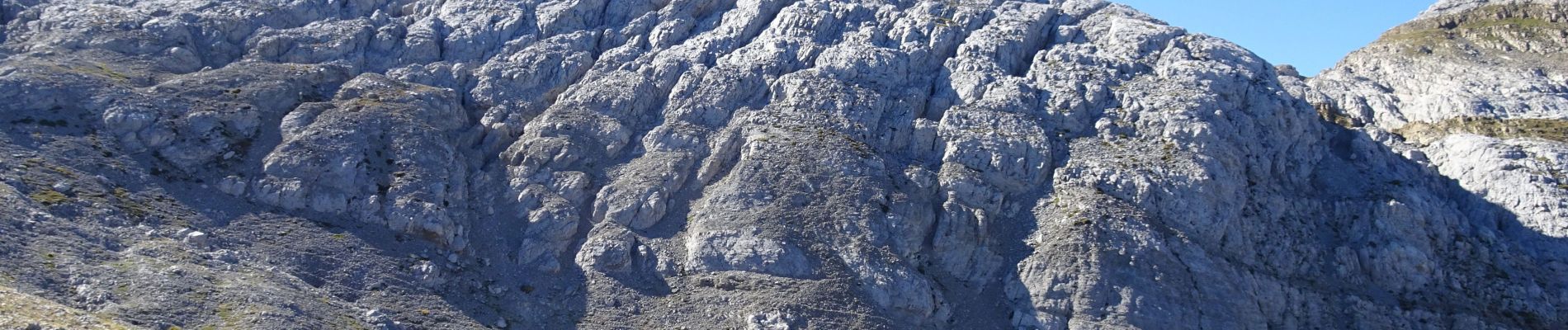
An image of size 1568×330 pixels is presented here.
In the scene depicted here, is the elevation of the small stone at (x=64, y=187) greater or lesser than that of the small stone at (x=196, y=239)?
greater

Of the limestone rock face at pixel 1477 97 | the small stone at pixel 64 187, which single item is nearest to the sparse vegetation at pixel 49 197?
the small stone at pixel 64 187

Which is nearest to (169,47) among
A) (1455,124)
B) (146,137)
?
(146,137)

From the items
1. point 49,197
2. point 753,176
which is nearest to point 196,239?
point 49,197

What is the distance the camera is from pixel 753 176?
202 feet

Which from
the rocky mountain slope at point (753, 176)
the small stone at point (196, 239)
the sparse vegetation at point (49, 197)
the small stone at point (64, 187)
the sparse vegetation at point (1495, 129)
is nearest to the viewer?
the sparse vegetation at point (49, 197)

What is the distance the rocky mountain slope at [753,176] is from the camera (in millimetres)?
53062

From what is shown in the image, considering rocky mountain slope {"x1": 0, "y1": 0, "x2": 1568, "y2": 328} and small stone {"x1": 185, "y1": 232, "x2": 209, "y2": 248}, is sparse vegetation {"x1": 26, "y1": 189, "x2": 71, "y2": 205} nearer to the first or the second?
rocky mountain slope {"x1": 0, "y1": 0, "x2": 1568, "y2": 328}

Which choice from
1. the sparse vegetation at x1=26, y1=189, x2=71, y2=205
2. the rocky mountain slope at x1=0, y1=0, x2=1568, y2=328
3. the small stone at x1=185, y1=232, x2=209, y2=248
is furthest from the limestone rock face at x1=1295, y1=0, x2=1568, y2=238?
the sparse vegetation at x1=26, y1=189, x2=71, y2=205

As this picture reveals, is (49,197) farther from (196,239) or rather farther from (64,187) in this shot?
(196,239)

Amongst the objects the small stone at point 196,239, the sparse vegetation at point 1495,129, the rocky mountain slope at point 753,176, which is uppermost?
the sparse vegetation at point 1495,129

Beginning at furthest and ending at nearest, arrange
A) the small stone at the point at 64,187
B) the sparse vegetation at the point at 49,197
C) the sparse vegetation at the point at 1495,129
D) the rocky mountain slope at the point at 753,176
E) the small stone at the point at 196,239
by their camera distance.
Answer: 1. the sparse vegetation at the point at 1495,129
2. the rocky mountain slope at the point at 753,176
3. the small stone at the point at 64,187
4. the small stone at the point at 196,239
5. the sparse vegetation at the point at 49,197

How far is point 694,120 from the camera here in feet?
226

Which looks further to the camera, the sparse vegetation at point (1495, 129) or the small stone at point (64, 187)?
the sparse vegetation at point (1495, 129)

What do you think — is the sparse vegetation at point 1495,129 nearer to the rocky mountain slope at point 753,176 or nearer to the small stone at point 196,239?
the rocky mountain slope at point 753,176
